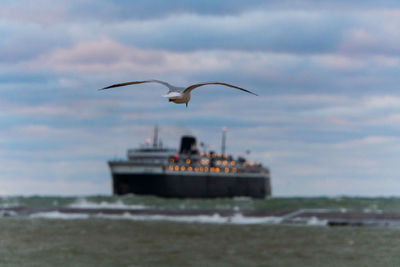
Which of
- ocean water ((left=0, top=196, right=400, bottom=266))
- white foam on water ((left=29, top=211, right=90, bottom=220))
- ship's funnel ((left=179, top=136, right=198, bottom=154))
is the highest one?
ship's funnel ((left=179, top=136, right=198, bottom=154))

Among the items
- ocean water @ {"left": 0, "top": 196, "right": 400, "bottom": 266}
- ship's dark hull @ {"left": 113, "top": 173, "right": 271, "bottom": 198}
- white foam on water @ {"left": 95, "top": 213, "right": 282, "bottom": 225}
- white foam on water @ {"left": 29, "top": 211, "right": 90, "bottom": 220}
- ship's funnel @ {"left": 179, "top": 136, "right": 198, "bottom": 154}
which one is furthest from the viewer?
ship's funnel @ {"left": 179, "top": 136, "right": 198, "bottom": 154}

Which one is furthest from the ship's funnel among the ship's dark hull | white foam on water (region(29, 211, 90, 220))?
white foam on water (region(29, 211, 90, 220))

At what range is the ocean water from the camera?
4081 centimetres

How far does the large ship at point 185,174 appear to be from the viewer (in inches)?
4936

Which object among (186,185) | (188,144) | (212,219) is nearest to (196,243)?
(212,219)

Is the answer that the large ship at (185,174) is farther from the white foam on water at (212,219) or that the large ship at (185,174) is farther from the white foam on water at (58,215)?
the white foam on water at (212,219)

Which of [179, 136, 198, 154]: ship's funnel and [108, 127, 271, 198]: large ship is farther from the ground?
[179, 136, 198, 154]: ship's funnel

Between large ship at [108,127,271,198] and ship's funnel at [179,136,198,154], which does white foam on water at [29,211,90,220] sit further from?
ship's funnel at [179,136,198,154]

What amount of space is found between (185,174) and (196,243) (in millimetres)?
82497

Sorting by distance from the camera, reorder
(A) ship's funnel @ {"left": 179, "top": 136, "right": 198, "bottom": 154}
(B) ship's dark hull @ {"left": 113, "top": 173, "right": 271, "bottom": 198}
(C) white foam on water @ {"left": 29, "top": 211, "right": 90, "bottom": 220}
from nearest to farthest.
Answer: (C) white foam on water @ {"left": 29, "top": 211, "right": 90, "bottom": 220} → (B) ship's dark hull @ {"left": 113, "top": 173, "right": 271, "bottom": 198} → (A) ship's funnel @ {"left": 179, "top": 136, "right": 198, "bottom": 154}

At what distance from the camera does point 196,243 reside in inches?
1891

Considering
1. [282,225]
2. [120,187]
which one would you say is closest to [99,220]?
[282,225]

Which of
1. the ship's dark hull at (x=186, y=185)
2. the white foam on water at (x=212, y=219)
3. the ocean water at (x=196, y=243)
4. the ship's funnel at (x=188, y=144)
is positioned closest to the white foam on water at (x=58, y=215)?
the white foam on water at (x=212, y=219)

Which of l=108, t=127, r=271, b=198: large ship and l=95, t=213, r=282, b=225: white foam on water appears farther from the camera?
l=108, t=127, r=271, b=198: large ship
